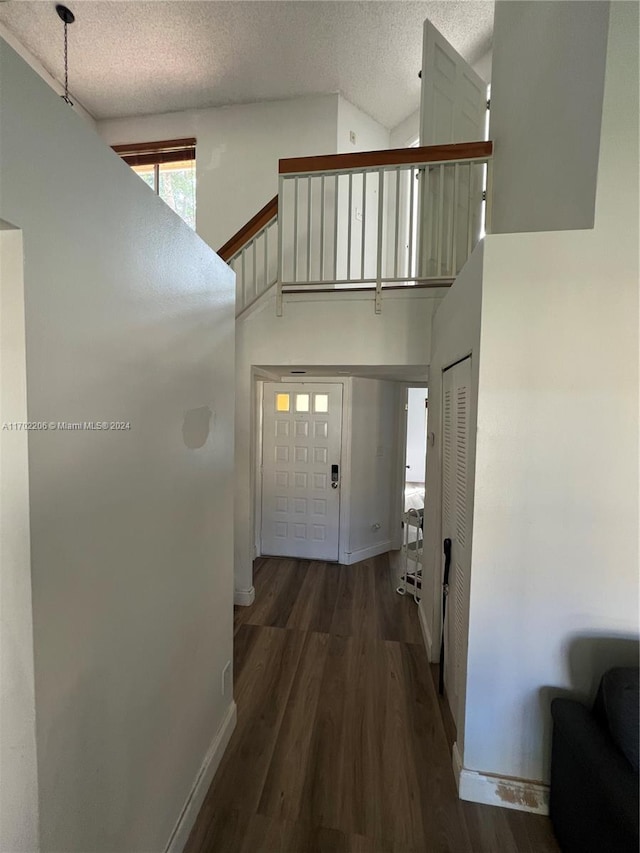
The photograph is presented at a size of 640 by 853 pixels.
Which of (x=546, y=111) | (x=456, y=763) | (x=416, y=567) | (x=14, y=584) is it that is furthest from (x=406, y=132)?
(x=456, y=763)

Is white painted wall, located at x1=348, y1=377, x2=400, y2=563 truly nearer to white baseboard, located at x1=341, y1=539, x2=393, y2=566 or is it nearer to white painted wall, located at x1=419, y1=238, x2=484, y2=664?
white baseboard, located at x1=341, y1=539, x2=393, y2=566

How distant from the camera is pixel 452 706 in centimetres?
201

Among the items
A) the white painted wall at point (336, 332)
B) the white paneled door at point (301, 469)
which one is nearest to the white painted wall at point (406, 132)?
the white painted wall at point (336, 332)

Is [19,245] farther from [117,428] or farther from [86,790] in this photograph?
[86,790]

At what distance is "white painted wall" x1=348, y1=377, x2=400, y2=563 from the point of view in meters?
4.18

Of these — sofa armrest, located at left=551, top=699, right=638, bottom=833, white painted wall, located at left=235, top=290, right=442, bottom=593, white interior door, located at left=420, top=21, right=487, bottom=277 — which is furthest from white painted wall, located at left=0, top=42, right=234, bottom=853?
white interior door, located at left=420, top=21, right=487, bottom=277

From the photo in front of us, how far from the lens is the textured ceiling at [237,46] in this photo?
3.09m

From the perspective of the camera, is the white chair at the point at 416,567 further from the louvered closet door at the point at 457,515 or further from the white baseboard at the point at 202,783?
the white baseboard at the point at 202,783

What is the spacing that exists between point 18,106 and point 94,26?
3889 millimetres

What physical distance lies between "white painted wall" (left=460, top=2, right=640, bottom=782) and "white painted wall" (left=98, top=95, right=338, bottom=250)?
3446mm

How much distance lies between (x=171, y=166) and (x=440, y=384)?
4319 mm

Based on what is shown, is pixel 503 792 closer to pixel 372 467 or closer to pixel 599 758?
pixel 599 758

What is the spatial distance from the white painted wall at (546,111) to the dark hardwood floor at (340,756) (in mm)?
2456

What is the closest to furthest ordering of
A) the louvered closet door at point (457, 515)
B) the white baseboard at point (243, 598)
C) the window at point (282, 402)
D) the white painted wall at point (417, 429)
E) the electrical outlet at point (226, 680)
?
1. the louvered closet door at point (457, 515)
2. the electrical outlet at point (226, 680)
3. the white baseboard at point (243, 598)
4. the window at point (282, 402)
5. the white painted wall at point (417, 429)
